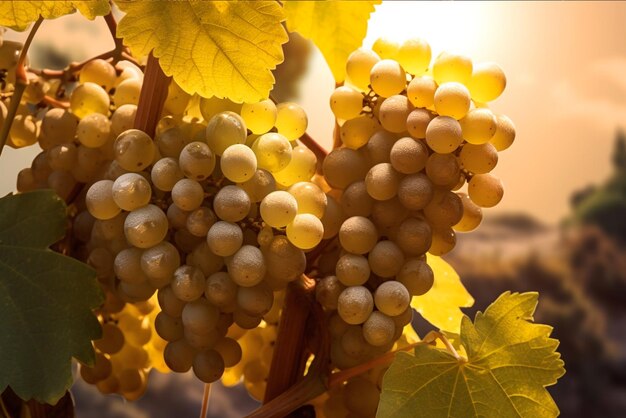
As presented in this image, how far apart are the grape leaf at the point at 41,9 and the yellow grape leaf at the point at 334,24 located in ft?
0.36

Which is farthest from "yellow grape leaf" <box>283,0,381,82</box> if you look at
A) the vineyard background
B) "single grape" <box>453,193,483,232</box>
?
the vineyard background

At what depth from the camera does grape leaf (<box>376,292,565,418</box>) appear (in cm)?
46

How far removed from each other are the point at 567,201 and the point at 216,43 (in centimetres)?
89

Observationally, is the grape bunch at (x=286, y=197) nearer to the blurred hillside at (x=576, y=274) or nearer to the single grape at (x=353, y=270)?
the single grape at (x=353, y=270)

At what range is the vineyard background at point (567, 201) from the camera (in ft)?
3.91

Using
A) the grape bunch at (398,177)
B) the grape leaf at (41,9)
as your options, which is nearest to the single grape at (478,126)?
the grape bunch at (398,177)

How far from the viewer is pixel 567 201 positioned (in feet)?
4.04

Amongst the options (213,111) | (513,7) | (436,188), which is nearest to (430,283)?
(436,188)

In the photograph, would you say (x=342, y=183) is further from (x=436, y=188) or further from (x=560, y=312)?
(x=560, y=312)

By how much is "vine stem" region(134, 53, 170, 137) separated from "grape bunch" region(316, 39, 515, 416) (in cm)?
10

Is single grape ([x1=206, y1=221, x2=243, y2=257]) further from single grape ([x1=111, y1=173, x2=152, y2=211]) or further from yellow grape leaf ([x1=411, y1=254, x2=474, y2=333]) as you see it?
yellow grape leaf ([x1=411, y1=254, x2=474, y2=333])

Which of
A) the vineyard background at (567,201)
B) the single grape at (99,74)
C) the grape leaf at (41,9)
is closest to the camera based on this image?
the grape leaf at (41,9)

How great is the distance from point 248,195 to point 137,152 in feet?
0.21

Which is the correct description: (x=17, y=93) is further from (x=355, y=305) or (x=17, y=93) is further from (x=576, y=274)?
(x=576, y=274)
